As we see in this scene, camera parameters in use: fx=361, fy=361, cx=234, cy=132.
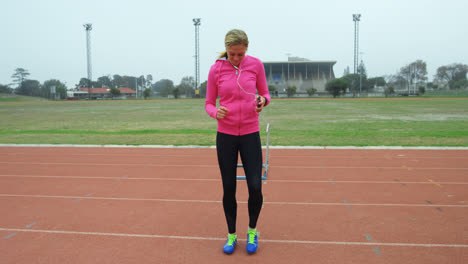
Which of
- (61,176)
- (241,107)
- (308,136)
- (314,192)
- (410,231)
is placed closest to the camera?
(241,107)

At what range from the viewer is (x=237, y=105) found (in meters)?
2.98

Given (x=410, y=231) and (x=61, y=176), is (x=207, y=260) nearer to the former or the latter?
(x=410, y=231)

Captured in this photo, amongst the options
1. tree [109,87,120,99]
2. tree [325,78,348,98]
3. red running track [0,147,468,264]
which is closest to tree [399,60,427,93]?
tree [325,78,348,98]

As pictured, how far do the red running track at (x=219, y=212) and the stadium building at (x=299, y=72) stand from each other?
9184 cm

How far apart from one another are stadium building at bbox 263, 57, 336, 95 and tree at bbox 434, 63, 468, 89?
38.2 metres

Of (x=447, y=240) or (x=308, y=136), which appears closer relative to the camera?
(x=447, y=240)

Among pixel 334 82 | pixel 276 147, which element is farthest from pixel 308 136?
pixel 334 82

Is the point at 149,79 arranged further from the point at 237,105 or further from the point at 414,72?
the point at 237,105

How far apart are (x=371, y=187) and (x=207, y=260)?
11.4 feet

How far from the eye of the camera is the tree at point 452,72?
106062 millimetres

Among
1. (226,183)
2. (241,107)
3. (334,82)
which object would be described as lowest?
(226,183)

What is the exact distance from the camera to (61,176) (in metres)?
6.66

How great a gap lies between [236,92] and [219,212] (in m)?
2.07


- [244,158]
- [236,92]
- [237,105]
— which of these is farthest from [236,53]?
[244,158]
